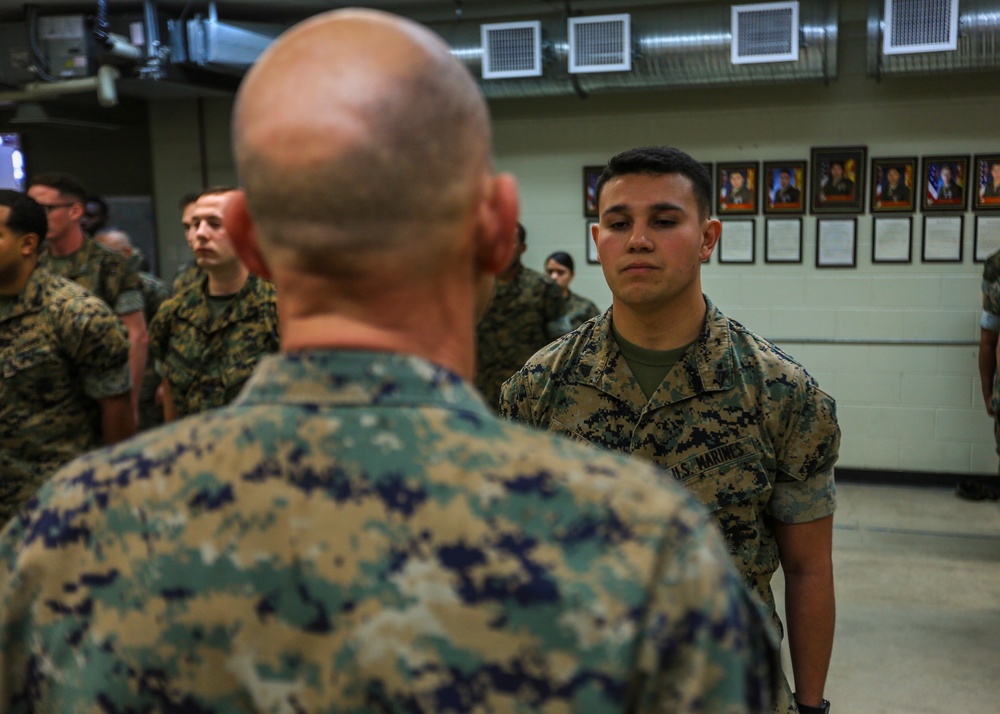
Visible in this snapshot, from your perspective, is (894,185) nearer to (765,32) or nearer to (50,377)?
(765,32)

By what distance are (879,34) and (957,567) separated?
2.75 m

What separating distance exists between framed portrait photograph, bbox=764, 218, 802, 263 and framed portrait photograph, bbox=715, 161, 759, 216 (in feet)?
0.50

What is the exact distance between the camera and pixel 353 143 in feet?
1.94

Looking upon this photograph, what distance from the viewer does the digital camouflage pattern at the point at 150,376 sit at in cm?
465

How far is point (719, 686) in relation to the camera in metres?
0.59

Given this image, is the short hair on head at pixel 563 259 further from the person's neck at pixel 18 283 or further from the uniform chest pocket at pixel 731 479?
the uniform chest pocket at pixel 731 479

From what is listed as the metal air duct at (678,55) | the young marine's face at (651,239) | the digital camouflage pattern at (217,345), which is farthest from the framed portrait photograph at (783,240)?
the young marine's face at (651,239)

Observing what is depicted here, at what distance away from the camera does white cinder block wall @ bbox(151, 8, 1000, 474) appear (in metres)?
5.11

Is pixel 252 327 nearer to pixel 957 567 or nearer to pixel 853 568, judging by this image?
pixel 853 568

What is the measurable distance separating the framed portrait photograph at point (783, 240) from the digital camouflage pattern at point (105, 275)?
3.60m

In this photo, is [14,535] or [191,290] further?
[191,290]

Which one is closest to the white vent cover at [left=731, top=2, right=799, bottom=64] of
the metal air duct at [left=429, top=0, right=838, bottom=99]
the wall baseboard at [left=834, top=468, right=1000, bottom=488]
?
the metal air duct at [left=429, top=0, right=838, bottom=99]

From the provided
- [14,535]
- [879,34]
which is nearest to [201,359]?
[14,535]

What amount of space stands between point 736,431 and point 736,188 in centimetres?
420
